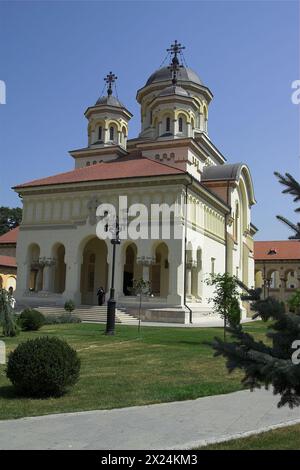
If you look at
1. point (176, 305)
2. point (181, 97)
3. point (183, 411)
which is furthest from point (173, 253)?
point (183, 411)

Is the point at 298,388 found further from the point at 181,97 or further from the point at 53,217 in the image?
the point at 181,97

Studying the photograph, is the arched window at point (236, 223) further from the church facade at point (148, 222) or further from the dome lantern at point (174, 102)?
the dome lantern at point (174, 102)

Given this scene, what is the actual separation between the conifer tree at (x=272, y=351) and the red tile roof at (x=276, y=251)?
2272 inches

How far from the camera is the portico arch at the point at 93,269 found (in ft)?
121

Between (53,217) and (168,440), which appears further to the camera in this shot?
(53,217)

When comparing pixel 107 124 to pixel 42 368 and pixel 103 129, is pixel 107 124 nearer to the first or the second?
pixel 103 129

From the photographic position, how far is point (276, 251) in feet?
204

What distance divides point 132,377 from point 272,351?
22.1 ft

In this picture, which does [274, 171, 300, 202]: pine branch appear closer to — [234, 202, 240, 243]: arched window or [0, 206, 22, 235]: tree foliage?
[234, 202, 240, 243]: arched window

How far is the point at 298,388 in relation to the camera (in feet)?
14.3

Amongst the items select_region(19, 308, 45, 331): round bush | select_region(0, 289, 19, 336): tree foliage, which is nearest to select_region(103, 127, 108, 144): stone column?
select_region(19, 308, 45, 331): round bush

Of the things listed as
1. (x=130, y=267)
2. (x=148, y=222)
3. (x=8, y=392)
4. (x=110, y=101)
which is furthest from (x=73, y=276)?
(x=8, y=392)

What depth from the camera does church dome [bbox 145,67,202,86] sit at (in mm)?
48094
